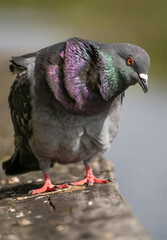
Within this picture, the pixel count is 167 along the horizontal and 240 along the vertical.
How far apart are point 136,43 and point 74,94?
941 inches

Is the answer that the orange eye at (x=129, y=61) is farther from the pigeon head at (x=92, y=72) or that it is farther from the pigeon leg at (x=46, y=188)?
the pigeon leg at (x=46, y=188)

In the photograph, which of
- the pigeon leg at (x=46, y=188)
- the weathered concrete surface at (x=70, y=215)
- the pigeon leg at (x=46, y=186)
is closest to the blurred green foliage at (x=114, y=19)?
the pigeon leg at (x=46, y=186)

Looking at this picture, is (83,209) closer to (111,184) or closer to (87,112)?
(111,184)

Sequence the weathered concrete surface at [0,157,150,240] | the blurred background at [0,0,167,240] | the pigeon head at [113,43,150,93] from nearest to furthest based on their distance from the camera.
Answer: the weathered concrete surface at [0,157,150,240] < the pigeon head at [113,43,150,93] < the blurred background at [0,0,167,240]

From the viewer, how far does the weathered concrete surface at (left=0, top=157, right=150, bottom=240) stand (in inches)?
166

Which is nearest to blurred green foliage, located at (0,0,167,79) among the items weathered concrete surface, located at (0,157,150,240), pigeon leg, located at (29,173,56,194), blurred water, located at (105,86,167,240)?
blurred water, located at (105,86,167,240)

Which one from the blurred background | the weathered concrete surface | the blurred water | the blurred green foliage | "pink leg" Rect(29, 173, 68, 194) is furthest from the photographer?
the blurred green foliage

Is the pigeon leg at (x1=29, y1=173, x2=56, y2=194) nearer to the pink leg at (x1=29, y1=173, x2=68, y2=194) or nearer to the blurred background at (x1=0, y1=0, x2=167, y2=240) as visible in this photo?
the pink leg at (x1=29, y1=173, x2=68, y2=194)

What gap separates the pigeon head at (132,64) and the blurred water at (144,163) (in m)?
3.50

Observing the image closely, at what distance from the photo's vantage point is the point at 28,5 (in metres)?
47.1

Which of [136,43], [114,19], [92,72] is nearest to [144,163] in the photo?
[92,72]

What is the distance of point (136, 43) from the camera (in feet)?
97.1

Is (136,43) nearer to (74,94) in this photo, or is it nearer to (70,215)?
(74,94)

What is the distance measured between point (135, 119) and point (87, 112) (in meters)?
9.88
